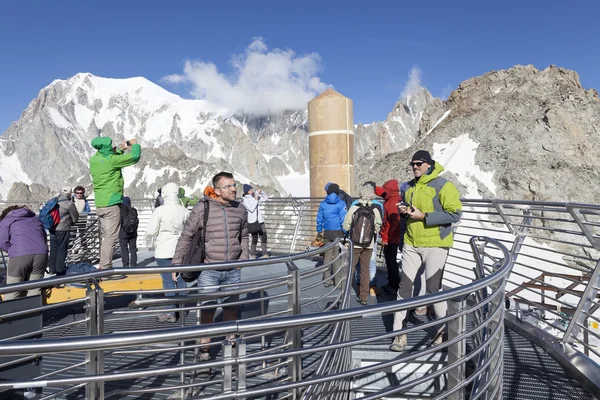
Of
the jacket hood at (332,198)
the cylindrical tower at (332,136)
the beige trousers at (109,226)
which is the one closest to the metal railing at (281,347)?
the beige trousers at (109,226)

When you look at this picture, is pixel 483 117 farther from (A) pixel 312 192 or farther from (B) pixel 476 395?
(B) pixel 476 395

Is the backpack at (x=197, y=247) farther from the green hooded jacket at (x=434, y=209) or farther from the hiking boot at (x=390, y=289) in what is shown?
the hiking boot at (x=390, y=289)

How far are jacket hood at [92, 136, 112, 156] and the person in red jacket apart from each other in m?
3.72

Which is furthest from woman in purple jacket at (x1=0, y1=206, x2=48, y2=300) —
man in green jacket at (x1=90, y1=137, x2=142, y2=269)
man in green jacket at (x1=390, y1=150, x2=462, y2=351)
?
man in green jacket at (x1=390, y1=150, x2=462, y2=351)

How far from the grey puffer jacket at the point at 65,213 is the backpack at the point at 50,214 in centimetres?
12

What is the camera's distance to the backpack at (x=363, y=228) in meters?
5.64

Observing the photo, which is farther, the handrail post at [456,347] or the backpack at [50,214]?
the backpack at [50,214]

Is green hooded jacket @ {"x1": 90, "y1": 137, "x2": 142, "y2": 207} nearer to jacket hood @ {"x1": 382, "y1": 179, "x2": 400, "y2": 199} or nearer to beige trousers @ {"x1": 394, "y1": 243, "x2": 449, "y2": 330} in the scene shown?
jacket hood @ {"x1": 382, "y1": 179, "x2": 400, "y2": 199}

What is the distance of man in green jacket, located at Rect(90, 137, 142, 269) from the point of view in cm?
589

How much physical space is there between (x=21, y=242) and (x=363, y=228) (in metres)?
3.90

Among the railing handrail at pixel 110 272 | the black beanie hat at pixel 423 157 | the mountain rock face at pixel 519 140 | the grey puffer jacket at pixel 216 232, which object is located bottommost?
the railing handrail at pixel 110 272

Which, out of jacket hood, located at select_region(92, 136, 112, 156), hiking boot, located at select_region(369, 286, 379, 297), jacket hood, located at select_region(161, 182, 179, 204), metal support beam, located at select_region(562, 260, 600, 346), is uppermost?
jacket hood, located at select_region(92, 136, 112, 156)

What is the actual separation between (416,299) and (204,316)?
7.65 feet

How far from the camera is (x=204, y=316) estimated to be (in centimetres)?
394
